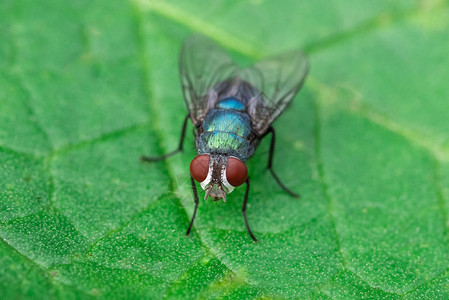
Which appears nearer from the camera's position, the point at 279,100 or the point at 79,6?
the point at 279,100

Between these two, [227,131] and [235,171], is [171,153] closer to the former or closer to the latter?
[227,131]

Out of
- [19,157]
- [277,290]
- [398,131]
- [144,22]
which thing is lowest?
[277,290]

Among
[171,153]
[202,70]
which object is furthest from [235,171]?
[202,70]

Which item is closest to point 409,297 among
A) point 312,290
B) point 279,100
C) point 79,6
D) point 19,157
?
point 312,290

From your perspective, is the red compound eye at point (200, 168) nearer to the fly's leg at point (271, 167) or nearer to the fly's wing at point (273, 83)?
the fly's wing at point (273, 83)

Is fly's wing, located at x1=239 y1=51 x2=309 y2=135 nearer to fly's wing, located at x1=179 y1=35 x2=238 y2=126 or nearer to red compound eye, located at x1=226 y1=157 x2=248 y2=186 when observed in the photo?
fly's wing, located at x1=179 y1=35 x2=238 y2=126

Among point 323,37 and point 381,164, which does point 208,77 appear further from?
point 381,164
